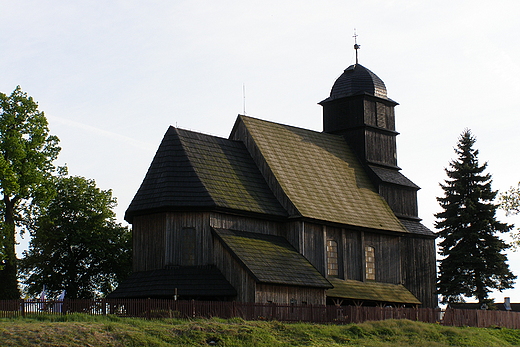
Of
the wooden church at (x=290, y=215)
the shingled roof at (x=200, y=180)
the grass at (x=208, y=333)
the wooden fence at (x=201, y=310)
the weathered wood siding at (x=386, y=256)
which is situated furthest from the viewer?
the weathered wood siding at (x=386, y=256)

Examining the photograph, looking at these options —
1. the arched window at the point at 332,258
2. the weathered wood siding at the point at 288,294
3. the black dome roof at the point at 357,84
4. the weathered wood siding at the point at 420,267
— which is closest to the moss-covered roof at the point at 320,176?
the arched window at the point at 332,258

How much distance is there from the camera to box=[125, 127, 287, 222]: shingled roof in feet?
132

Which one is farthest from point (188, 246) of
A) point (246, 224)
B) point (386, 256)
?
point (386, 256)

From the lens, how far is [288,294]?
1537 inches

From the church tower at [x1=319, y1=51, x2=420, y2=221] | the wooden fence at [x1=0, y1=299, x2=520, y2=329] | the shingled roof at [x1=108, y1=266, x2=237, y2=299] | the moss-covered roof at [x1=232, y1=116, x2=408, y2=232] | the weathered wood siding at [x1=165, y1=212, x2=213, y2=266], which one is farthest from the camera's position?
the church tower at [x1=319, y1=51, x2=420, y2=221]

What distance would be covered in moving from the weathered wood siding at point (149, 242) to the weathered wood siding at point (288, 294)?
17.7 ft

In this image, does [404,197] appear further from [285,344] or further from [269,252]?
[285,344]

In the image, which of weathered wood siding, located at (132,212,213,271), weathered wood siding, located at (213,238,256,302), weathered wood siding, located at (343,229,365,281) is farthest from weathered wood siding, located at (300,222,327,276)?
weathered wood siding, located at (132,212,213,271)

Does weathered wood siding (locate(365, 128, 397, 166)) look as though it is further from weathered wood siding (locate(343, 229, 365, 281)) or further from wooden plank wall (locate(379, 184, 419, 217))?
weathered wood siding (locate(343, 229, 365, 281))

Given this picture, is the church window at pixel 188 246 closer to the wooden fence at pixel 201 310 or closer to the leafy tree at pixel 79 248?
the wooden fence at pixel 201 310

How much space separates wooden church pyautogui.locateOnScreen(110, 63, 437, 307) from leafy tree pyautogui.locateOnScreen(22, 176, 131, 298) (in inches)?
408

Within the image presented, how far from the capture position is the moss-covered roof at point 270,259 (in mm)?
38094

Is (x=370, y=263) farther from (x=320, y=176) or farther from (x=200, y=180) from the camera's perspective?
(x=200, y=180)

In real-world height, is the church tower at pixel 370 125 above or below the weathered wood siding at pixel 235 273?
above
